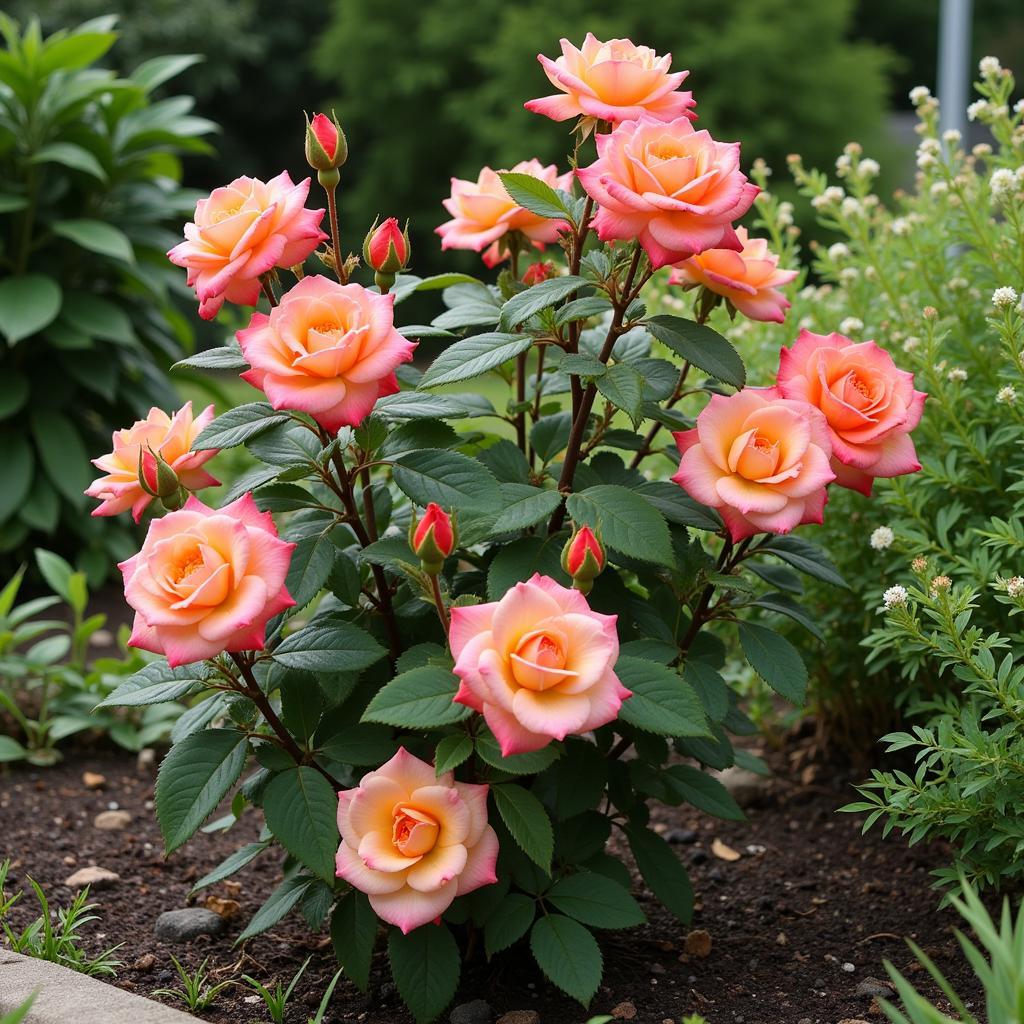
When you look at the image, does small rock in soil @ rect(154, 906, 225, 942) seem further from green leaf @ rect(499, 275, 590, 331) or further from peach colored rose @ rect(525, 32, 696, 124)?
peach colored rose @ rect(525, 32, 696, 124)

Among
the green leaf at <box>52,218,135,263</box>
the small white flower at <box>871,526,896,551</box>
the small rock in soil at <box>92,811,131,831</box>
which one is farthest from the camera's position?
the green leaf at <box>52,218,135,263</box>

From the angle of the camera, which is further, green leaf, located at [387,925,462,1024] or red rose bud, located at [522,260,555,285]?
red rose bud, located at [522,260,555,285]

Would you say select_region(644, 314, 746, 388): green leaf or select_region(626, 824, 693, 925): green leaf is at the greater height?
select_region(644, 314, 746, 388): green leaf

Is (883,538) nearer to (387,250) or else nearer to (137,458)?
(387,250)

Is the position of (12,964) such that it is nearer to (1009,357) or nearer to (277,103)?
(1009,357)

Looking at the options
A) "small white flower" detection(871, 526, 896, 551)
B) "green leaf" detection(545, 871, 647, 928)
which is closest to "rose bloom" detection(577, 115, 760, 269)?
"small white flower" detection(871, 526, 896, 551)

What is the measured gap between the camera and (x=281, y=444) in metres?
1.65

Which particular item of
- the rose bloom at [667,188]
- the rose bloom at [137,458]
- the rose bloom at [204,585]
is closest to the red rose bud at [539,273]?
the rose bloom at [667,188]

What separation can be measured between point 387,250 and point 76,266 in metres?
2.75

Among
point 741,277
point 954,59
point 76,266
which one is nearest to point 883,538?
point 741,277

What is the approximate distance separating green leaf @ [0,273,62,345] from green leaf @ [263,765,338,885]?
227 cm

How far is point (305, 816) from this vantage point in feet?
5.20

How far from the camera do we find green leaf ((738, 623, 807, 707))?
1.72m

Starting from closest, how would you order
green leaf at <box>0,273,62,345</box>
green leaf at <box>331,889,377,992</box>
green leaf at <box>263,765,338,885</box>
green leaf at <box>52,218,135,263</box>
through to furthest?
1. green leaf at <box>263,765,338,885</box>
2. green leaf at <box>331,889,377,992</box>
3. green leaf at <box>0,273,62,345</box>
4. green leaf at <box>52,218,135,263</box>
